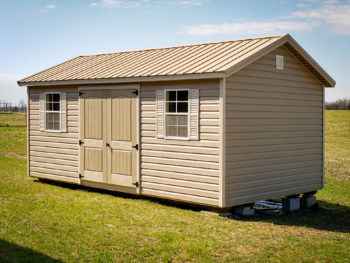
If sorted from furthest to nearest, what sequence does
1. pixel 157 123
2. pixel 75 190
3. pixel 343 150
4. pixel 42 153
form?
1. pixel 343 150
2. pixel 42 153
3. pixel 75 190
4. pixel 157 123

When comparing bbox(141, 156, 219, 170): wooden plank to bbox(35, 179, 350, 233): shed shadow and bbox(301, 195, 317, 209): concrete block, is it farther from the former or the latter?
bbox(301, 195, 317, 209): concrete block

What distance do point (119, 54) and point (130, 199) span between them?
4913 millimetres

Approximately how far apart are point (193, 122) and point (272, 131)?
80.2 inches

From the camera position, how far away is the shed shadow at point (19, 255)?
700cm

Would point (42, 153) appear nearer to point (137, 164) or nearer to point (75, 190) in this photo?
point (75, 190)

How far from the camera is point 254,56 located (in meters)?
10.3

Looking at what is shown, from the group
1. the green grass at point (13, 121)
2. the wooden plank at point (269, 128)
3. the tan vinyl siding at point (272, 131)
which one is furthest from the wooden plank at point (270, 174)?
the green grass at point (13, 121)

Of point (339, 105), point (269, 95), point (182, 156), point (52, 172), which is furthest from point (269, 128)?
point (339, 105)

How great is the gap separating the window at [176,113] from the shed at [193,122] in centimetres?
2

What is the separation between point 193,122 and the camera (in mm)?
10352

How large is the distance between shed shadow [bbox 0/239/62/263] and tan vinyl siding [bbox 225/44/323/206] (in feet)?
13.5

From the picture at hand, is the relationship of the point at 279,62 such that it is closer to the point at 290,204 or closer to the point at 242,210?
the point at 290,204

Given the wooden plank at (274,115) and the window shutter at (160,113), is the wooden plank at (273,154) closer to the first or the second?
the wooden plank at (274,115)

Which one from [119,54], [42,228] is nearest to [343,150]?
[119,54]
